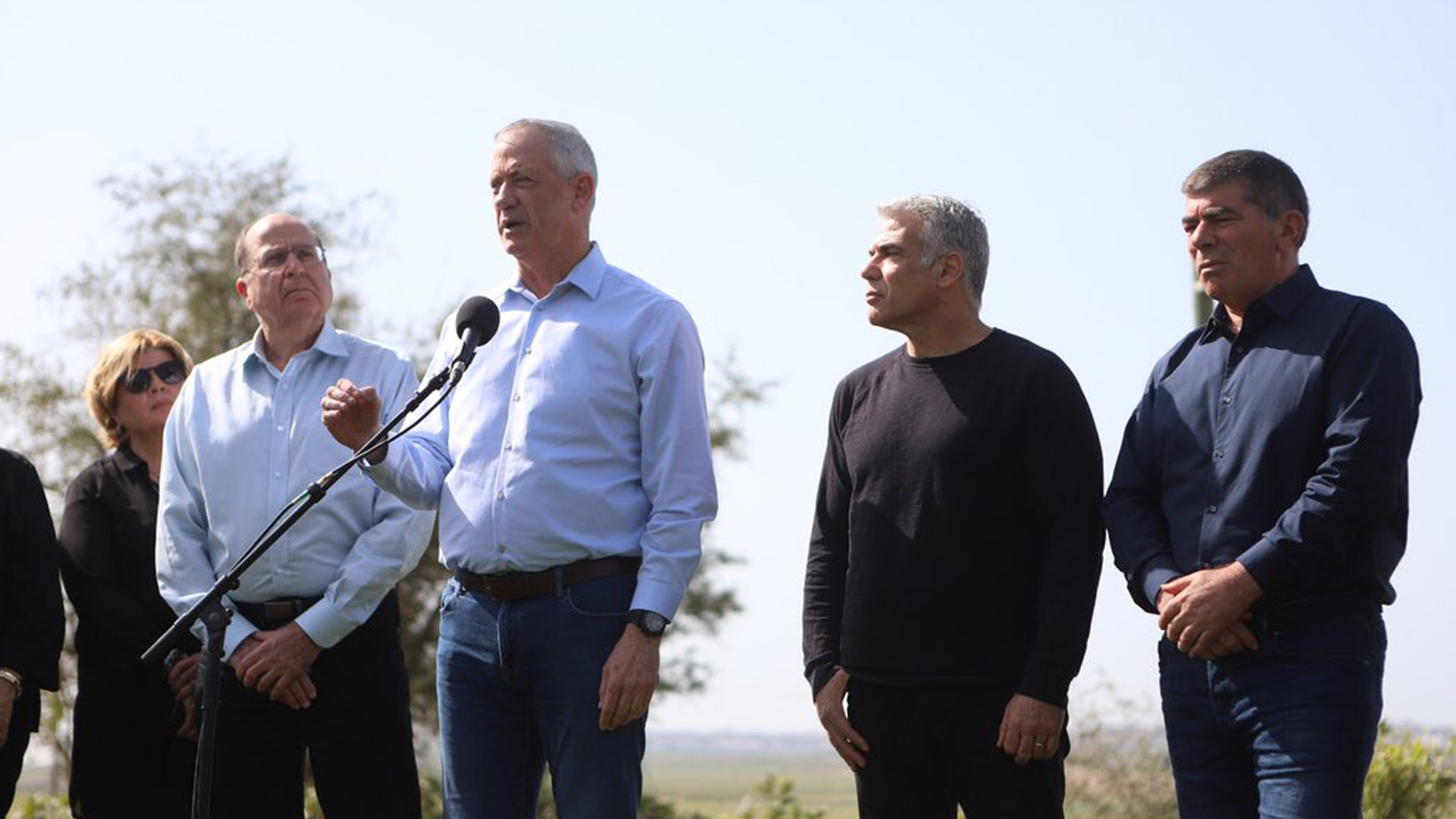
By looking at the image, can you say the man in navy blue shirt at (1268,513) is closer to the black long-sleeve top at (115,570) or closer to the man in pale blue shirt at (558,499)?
the man in pale blue shirt at (558,499)

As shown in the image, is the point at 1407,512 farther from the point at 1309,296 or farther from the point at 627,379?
the point at 627,379

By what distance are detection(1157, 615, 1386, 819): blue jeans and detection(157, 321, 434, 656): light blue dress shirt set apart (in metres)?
2.30

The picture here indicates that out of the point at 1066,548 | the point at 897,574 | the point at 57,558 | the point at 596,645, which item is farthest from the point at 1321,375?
the point at 57,558

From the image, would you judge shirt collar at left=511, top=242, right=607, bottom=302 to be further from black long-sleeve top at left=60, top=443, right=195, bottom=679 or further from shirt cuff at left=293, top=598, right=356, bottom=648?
black long-sleeve top at left=60, top=443, right=195, bottom=679

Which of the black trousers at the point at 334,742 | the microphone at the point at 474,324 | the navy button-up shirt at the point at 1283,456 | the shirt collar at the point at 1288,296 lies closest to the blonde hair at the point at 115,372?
the black trousers at the point at 334,742

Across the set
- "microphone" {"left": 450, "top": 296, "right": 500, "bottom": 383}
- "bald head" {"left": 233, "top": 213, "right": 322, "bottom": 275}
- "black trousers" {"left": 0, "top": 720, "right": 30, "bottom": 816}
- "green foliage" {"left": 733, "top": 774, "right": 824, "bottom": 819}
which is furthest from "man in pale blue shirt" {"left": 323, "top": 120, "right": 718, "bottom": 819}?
"green foliage" {"left": 733, "top": 774, "right": 824, "bottom": 819}

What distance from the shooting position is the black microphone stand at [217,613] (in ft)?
14.3

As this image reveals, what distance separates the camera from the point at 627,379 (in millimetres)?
4906

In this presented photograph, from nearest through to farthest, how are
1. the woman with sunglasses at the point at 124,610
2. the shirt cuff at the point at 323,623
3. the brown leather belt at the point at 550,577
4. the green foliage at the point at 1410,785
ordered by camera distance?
the brown leather belt at the point at 550,577
the shirt cuff at the point at 323,623
the woman with sunglasses at the point at 124,610
the green foliage at the point at 1410,785

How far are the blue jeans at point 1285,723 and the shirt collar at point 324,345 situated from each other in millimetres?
2735

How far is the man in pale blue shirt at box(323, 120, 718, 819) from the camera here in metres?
4.64

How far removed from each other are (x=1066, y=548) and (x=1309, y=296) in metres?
0.90

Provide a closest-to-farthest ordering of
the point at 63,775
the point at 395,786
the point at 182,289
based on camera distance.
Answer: the point at 395,786, the point at 63,775, the point at 182,289

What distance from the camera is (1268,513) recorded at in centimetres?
451
